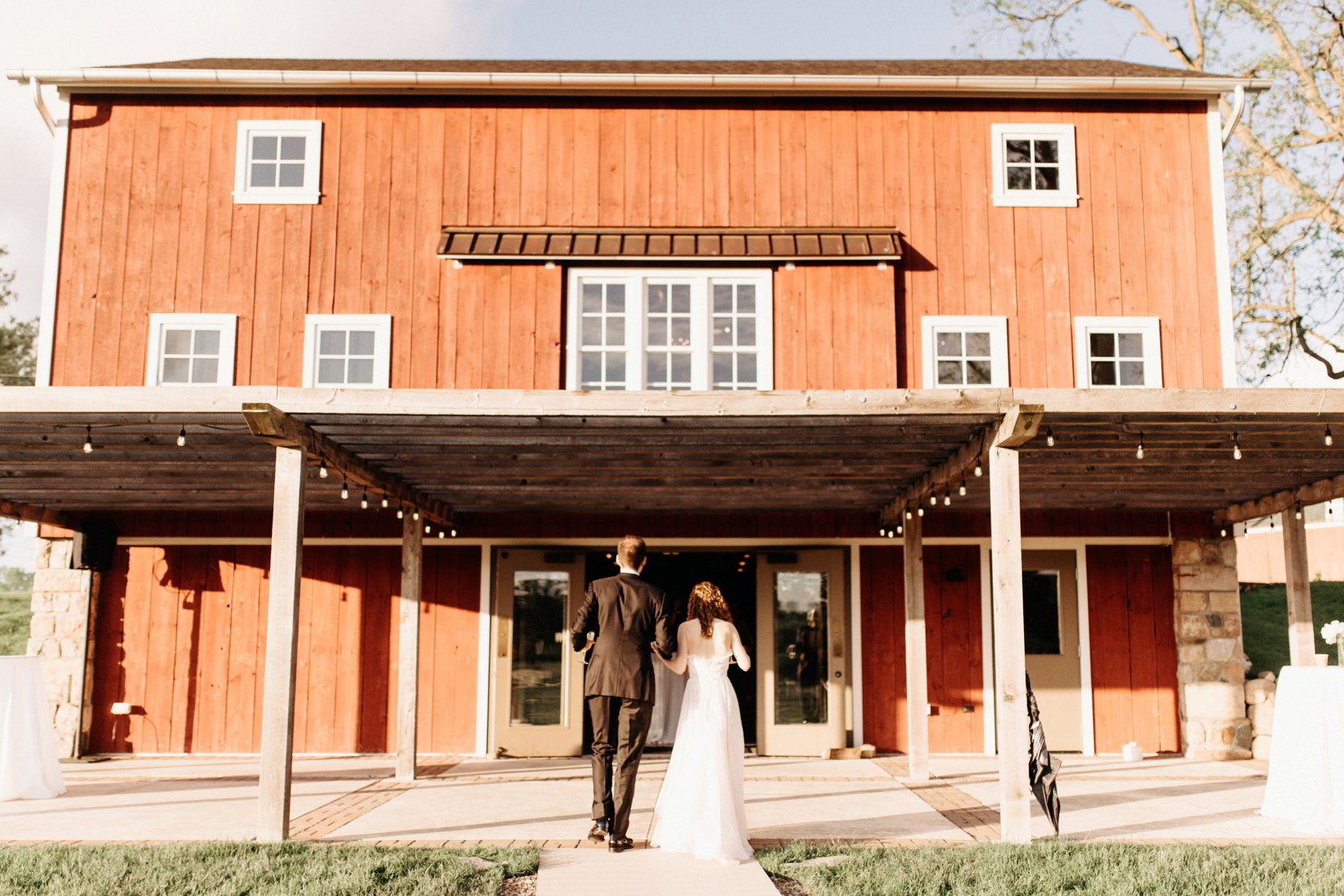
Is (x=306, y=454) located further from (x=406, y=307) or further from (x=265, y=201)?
(x=265, y=201)

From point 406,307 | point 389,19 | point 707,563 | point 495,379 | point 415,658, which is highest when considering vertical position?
point 389,19

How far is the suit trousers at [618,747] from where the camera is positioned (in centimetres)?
677

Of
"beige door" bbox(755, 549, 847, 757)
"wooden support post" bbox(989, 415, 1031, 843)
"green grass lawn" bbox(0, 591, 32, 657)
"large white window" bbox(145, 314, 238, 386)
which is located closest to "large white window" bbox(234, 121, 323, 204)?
"large white window" bbox(145, 314, 238, 386)

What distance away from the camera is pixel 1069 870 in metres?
6.18

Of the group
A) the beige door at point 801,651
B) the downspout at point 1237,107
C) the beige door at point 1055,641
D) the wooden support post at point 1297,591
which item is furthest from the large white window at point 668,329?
the downspout at point 1237,107

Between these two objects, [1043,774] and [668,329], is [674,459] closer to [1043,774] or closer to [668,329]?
[668,329]

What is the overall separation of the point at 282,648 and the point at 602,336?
514cm

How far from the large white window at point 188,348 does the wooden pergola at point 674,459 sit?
1.25 meters

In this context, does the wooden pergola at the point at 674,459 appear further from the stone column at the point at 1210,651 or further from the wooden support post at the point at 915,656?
the stone column at the point at 1210,651

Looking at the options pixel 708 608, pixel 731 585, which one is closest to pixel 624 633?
pixel 708 608

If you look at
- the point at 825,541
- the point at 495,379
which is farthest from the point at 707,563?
the point at 495,379

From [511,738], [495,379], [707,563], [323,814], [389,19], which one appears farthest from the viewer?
[389,19]

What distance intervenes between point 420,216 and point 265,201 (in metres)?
1.57

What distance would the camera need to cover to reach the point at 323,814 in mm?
8156
